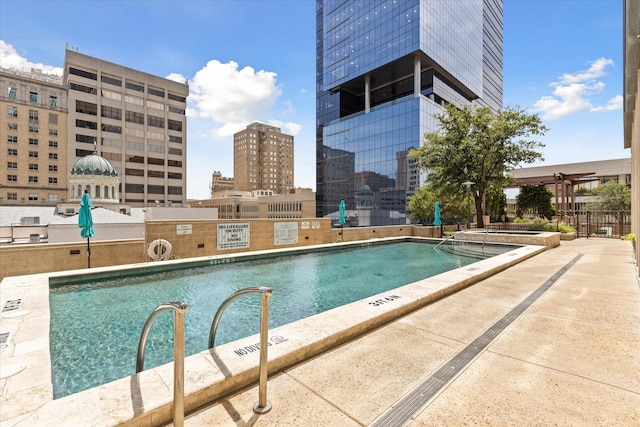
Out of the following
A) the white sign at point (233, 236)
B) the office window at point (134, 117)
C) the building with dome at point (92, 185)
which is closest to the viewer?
the white sign at point (233, 236)

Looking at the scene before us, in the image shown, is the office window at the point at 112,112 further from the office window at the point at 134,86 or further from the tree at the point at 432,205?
the tree at the point at 432,205

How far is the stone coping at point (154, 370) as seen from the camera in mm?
2492

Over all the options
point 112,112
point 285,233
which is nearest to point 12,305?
point 285,233

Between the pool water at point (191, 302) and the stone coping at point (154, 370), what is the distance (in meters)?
0.61

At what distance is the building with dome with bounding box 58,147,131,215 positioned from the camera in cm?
4328

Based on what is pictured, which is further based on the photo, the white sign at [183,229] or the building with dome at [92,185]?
the building with dome at [92,185]

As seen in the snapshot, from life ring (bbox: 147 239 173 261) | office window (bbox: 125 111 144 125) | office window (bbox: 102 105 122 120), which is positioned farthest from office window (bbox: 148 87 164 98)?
life ring (bbox: 147 239 173 261)

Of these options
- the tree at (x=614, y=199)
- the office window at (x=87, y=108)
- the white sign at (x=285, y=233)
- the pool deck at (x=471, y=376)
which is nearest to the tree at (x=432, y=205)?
the white sign at (x=285, y=233)

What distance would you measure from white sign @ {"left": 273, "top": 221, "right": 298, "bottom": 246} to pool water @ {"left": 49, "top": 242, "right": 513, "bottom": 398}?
2851mm

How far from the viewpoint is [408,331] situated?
4.63 m

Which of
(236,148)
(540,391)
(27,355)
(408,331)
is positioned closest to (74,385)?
(27,355)

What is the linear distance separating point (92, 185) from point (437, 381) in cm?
5424

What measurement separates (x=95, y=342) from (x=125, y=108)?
81389 mm

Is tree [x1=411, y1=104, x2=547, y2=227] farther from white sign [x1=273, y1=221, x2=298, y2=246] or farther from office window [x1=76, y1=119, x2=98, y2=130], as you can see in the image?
office window [x1=76, y1=119, x2=98, y2=130]
